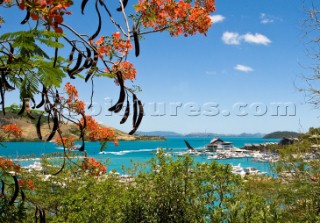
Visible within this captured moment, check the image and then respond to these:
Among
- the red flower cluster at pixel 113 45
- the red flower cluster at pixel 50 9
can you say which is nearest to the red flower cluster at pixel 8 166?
the red flower cluster at pixel 113 45

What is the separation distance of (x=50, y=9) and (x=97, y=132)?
18.7 feet

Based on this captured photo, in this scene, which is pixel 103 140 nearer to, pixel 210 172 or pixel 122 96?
pixel 210 172

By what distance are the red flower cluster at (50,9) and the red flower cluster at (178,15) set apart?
3368 millimetres

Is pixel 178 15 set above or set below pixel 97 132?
above

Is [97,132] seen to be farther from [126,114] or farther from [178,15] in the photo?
[126,114]

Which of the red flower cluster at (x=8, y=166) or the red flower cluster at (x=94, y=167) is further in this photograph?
the red flower cluster at (x=94, y=167)

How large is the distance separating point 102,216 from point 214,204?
1.80 m

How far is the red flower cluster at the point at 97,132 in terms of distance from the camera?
22.9 ft

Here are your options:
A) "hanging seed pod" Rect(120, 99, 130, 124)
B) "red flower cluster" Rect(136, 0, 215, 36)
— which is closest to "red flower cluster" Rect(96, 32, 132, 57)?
→ "red flower cluster" Rect(136, 0, 215, 36)

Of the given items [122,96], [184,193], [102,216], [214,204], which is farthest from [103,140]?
[122,96]

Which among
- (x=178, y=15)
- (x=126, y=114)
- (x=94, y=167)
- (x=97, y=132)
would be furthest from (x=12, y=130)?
(x=126, y=114)

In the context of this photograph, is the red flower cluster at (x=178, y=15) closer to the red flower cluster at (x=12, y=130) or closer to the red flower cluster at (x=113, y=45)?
the red flower cluster at (x=113, y=45)

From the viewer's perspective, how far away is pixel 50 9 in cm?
141

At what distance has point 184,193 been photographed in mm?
5707
